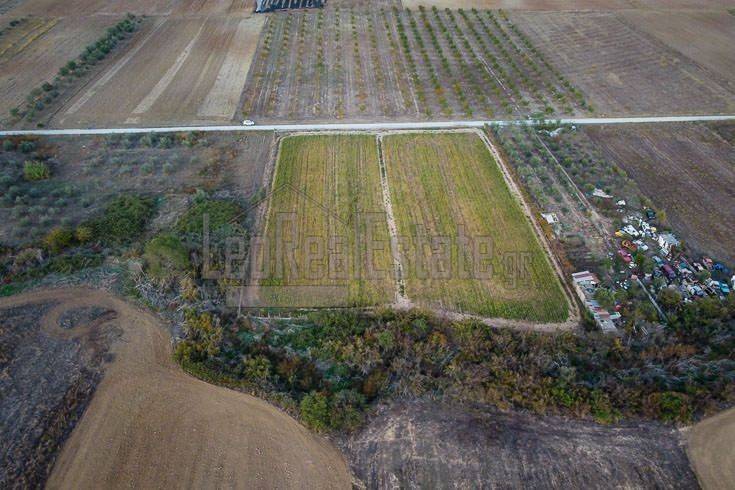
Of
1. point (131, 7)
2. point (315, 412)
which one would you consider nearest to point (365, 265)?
point (315, 412)

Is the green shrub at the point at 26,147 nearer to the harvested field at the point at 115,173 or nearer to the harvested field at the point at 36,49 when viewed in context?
the harvested field at the point at 115,173

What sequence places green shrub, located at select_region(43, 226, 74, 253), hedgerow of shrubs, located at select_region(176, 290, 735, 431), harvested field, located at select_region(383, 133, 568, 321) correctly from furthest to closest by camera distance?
1. green shrub, located at select_region(43, 226, 74, 253)
2. harvested field, located at select_region(383, 133, 568, 321)
3. hedgerow of shrubs, located at select_region(176, 290, 735, 431)

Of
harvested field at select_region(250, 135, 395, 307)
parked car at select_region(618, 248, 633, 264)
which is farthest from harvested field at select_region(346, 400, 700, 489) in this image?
parked car at select_region(618, 248, 633, 264)

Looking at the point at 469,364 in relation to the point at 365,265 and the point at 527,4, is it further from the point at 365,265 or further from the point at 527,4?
the point at 527,4

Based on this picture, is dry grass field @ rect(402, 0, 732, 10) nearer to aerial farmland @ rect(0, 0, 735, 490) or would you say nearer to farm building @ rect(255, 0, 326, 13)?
Result: farm building @ rect(255, 0, 326, 13)

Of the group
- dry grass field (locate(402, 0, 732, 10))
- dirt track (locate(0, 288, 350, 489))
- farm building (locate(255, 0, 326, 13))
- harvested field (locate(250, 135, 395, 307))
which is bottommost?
dirt track (locate(0, 288, 350, 489))

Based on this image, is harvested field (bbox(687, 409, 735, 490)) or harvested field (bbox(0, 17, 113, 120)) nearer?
harvested field (bbox(687, 409, 735, 490))

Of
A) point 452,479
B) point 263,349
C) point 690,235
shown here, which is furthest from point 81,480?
point 690,235
